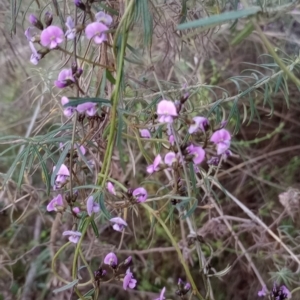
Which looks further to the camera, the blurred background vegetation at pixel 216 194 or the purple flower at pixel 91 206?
the blurred background vegetation at pixel 216 194

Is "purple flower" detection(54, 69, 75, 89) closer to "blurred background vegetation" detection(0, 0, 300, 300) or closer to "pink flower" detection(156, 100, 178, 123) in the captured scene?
"pink flower" detection(156, 100, 178, 123)

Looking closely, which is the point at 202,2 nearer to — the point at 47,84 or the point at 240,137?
the point at 47,84

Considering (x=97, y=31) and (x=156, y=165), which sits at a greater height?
(x=97, y=31)

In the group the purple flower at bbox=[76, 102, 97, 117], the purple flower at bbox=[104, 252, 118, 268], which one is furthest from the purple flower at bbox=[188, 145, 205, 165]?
the purple flower at bbox=[104, 252, 118, 268]

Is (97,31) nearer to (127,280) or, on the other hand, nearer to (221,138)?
(221,138)

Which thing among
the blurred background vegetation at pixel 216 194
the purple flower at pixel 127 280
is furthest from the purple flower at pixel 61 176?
the blurred background vegetation at pixel 216 194

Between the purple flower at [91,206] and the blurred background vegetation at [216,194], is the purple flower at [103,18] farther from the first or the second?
the blurred background vegetation at [216,194]

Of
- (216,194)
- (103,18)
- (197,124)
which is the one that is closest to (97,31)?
(103,18)
